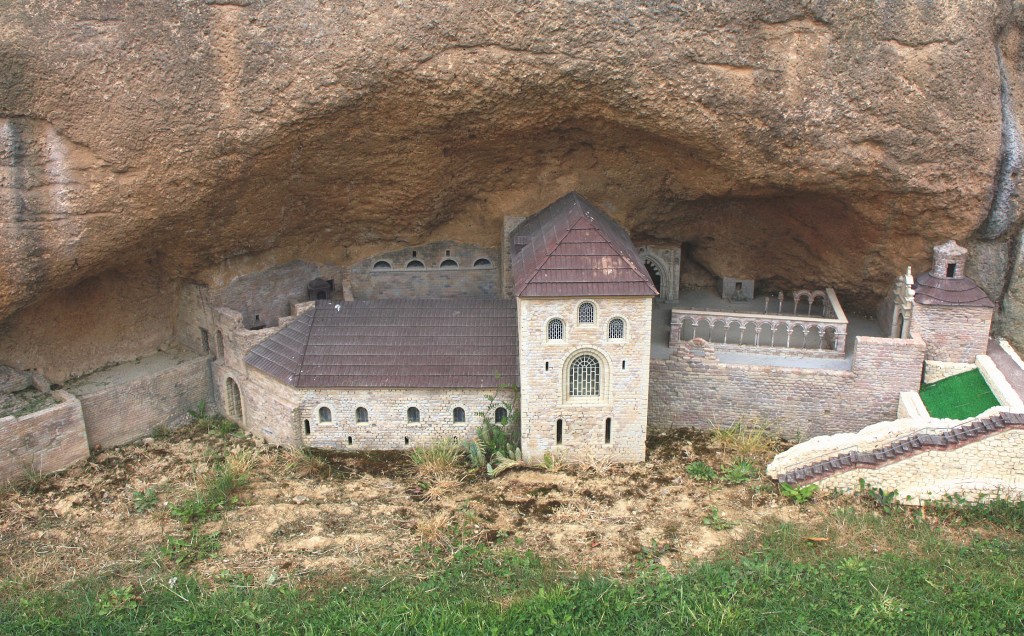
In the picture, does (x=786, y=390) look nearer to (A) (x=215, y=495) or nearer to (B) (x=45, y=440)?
(A) (x=215, y=495)

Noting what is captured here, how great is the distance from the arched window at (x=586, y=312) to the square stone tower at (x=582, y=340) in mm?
23

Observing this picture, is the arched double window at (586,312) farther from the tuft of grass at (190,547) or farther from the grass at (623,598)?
the tuft of grass at (190,547)

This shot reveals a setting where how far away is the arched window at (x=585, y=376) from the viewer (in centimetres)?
1966

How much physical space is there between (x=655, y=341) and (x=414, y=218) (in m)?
7.42

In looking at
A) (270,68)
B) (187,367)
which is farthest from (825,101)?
(187,367)

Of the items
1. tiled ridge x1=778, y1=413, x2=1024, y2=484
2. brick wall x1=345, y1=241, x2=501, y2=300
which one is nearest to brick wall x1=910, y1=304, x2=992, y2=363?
tiled ridge x1=778, y1=413, x2=1024, y2=484

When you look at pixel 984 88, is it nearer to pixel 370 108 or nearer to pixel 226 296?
pixel 370 108

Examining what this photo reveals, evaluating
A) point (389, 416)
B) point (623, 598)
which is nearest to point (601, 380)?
point (389, 416)

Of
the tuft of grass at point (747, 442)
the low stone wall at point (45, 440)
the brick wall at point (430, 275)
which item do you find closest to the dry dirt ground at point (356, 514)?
the tuft of grass at point (747, 442)

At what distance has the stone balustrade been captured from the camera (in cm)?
2216

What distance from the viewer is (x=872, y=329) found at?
23.7 meters

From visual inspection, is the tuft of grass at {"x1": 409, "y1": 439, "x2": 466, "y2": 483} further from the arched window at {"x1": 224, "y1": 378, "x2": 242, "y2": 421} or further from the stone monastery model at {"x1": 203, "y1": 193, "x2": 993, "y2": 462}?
the arched window at {"x1": 224, "y1": 378, "x2": 242, "y2": 421}

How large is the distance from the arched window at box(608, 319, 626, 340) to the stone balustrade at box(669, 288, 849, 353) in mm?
3203

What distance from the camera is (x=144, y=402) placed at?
22281mm
